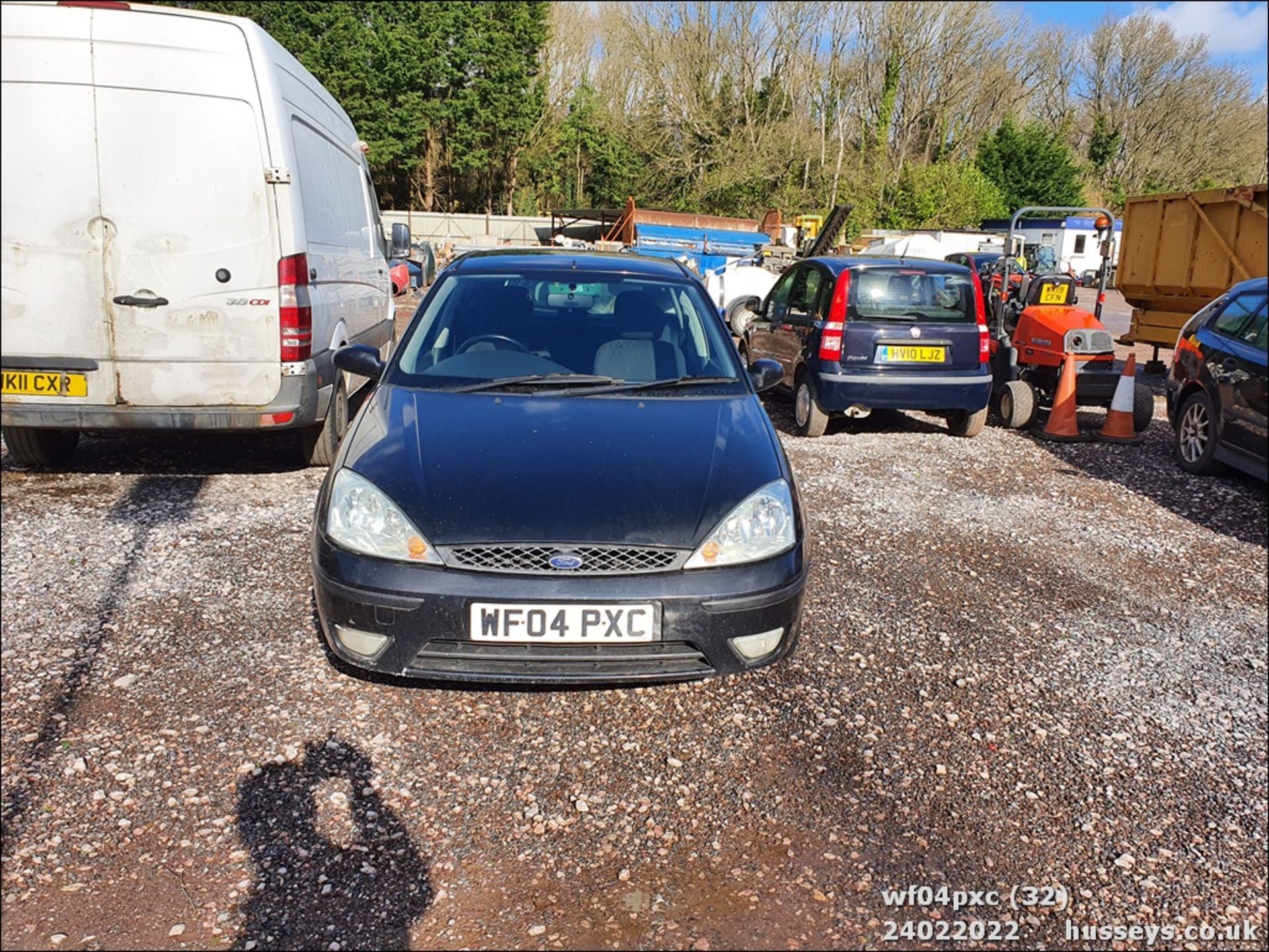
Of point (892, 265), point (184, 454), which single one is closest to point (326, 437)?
point (184, 454)

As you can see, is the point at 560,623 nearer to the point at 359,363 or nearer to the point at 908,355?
the point at 359,363

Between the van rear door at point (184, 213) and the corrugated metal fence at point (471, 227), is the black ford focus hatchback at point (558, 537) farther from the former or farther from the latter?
the corrugated metal fence at point (471, 227)

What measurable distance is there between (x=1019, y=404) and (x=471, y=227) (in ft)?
110

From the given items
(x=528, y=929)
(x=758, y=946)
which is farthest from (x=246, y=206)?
(x=758, y=946)

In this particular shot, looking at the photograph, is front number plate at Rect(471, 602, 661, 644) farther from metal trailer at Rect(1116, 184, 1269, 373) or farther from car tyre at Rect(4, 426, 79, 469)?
car tyre at Rect(4, 426, 79, 469)

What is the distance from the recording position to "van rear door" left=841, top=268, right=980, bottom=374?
23.9 ft

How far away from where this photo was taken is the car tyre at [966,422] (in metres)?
7.83

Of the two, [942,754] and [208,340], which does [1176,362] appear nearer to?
[942,754]

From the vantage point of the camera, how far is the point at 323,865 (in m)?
2.28

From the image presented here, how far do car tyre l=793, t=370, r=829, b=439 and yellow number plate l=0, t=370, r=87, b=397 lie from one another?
6.37 m

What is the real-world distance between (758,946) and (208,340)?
274cm

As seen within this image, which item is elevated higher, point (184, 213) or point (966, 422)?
point (184, 213)

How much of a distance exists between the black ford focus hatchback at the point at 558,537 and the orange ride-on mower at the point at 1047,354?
561 cm
